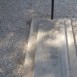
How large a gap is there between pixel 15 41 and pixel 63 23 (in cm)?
115

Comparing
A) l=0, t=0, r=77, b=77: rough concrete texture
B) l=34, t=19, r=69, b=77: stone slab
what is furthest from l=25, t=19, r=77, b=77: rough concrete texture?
l=0, t=0, r=77, b=77: rough concrete texture

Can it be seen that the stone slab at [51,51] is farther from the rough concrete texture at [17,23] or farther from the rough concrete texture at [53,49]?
the rough concrete texture at [17,23]

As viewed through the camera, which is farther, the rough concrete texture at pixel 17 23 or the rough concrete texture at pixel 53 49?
the rough concrete texture at pixel 17 23

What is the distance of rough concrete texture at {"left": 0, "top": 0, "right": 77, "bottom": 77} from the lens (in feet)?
12.9

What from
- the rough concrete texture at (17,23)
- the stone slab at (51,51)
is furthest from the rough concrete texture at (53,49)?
the rough concrete texture at (17,23)

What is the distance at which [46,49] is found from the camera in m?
4.06

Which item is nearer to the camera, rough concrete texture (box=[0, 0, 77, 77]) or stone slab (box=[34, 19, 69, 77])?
stone slab (box=[34, 19, 69, 77])

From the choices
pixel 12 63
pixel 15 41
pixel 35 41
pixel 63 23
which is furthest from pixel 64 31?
pixel 12 63

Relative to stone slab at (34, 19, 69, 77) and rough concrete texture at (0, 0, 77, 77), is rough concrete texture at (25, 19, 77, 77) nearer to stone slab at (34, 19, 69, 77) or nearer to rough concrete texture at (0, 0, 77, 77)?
stone slab at (34, 19, 69, 77)

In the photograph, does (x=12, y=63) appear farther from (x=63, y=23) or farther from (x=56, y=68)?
(x=63, y=23)

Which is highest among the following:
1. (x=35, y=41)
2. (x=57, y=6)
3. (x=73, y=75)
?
(x=57, y=6)

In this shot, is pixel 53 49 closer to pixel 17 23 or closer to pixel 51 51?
pixel 51 51

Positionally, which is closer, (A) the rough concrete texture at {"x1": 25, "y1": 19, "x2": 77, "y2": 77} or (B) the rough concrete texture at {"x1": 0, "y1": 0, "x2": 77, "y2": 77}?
(A) the rough concrete texture at {"x1": 25, "y1": 19, "x2": 77, "y2": 77}

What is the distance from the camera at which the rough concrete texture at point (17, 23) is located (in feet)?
12.9
